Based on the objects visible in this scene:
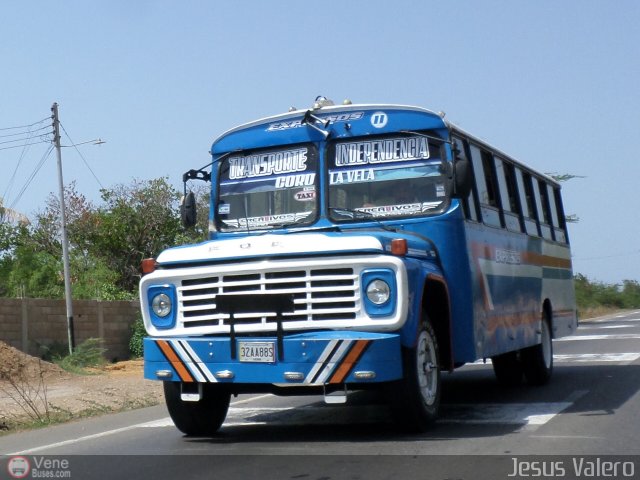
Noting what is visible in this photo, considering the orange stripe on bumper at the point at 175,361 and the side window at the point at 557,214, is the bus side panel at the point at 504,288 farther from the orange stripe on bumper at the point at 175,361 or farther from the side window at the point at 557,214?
the orange stripe on bumper at the point at 175,361

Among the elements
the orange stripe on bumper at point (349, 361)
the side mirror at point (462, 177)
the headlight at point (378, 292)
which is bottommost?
the orange stripe on bumper at point (349, 361)

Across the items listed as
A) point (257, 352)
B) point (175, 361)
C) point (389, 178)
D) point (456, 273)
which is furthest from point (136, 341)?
point (257, 352)

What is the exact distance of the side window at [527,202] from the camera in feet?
44.1

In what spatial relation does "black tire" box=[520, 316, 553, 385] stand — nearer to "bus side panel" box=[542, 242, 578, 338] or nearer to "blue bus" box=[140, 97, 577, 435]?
"bus side panel" box=[542, 242, 578, 338]

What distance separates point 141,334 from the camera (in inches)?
1053

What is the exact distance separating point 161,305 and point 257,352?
107cm

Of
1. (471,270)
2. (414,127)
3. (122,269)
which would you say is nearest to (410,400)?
(471,270)

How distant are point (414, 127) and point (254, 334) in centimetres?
271

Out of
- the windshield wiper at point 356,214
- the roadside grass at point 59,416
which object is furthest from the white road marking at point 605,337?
the windshield wiper at point 356,214

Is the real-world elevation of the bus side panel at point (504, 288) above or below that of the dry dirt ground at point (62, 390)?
above

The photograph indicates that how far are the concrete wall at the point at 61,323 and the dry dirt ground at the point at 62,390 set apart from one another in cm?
159

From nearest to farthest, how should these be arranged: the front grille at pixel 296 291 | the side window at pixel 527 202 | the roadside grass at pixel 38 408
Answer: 1. the front grille at pixel 296 291
2. the roadside grass at pixel 38 408
3. the side window at pixel 527 202

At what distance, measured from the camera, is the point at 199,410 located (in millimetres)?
9406

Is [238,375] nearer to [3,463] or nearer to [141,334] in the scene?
[3,463]
